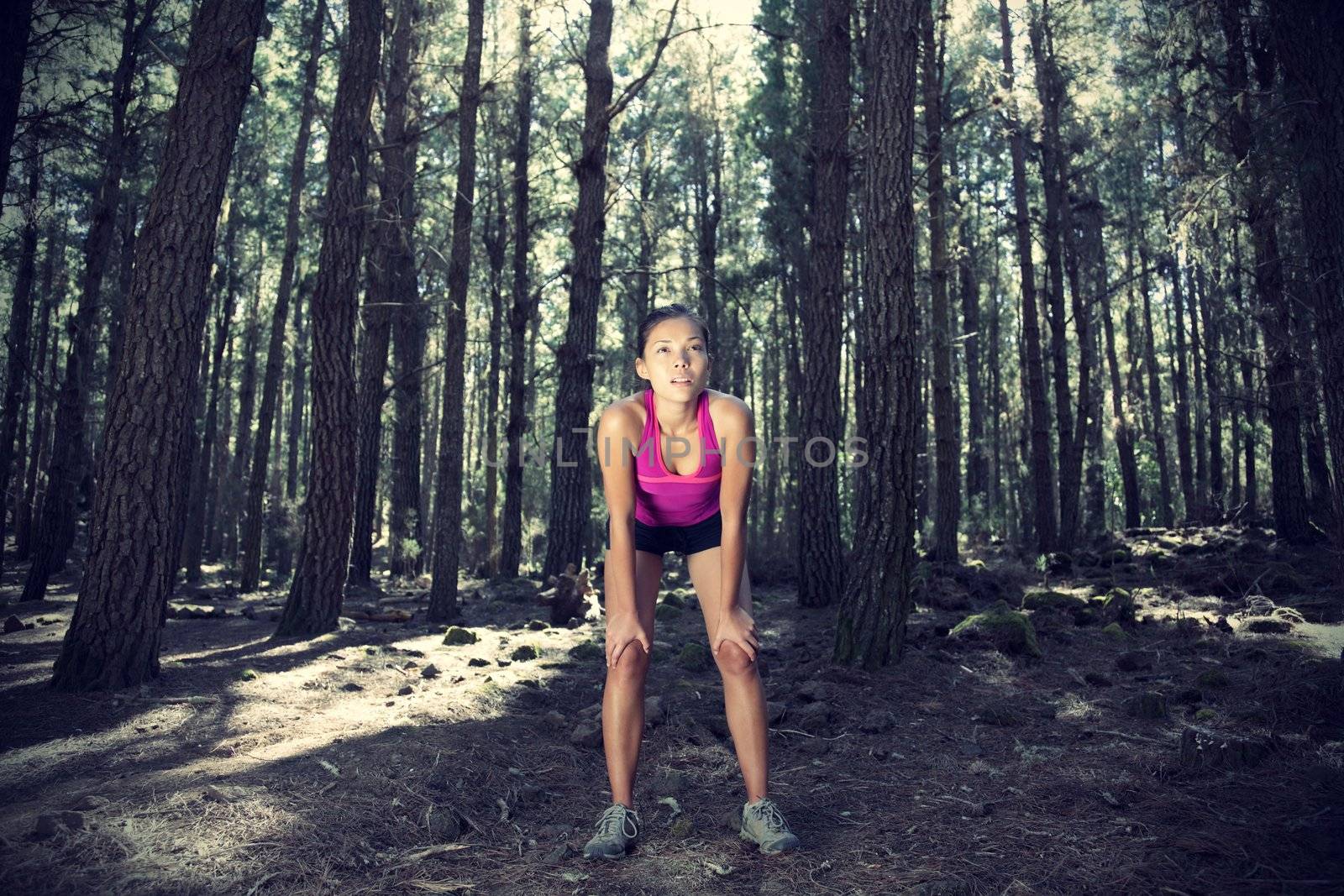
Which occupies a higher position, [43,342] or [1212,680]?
[43,342]

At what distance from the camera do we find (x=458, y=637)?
8.73m

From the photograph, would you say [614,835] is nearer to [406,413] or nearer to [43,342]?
[406,413]

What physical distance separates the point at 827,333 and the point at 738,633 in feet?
22.8

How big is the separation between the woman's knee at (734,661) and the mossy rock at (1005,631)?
14.5 feet

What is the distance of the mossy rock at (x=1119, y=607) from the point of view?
322 inches

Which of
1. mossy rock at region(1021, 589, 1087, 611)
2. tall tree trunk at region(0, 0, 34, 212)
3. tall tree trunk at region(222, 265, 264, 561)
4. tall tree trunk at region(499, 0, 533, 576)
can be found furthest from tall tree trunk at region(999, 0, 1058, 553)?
tall tree trunk at region(222, 265, 264, 561)

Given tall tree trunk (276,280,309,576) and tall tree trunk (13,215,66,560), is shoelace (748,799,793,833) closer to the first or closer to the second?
tall tree trunk (276,280,309,576)

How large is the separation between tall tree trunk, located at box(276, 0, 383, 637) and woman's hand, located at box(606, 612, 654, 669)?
6.48 m

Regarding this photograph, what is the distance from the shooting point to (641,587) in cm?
363

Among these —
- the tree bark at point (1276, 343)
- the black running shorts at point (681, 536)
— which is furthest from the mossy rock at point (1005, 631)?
the tree bark at point (1276, 343)

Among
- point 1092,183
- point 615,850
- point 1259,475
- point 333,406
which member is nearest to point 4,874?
point 615,850

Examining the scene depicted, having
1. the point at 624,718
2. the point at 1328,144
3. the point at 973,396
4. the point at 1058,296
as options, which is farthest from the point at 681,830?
the point at 973,396

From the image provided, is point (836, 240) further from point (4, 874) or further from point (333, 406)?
point (4, 874)

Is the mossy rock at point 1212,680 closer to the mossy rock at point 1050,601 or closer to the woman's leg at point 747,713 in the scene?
the mossy rock at point 1050,601
